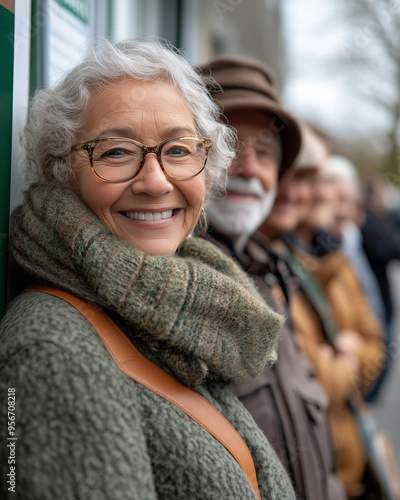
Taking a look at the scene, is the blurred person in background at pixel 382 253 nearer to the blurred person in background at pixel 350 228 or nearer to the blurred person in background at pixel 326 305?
the blurred person in background at pixel 350 228

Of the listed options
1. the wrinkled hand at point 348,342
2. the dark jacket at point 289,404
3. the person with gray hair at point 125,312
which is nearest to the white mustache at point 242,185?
the dark jacket at point 289,404

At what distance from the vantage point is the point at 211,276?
1.22 meters

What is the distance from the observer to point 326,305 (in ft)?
9.97

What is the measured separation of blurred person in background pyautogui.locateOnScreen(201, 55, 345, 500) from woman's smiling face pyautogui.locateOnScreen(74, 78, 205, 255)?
22.2 inches

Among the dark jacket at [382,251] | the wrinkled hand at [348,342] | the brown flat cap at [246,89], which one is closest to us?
the brown flat cap at [246,89]

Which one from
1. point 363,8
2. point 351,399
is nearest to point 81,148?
point 351,399

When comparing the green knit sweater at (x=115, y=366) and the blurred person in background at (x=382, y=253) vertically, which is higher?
the green knit sweater at (x=115, y=366)

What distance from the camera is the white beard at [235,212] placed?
2.09m

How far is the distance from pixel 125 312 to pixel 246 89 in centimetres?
136

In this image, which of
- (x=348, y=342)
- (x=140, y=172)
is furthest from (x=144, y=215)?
(x=348, y=342)

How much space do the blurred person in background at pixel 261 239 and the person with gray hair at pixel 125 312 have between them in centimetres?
47

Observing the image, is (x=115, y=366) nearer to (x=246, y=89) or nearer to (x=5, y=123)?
(x=5, y=123)

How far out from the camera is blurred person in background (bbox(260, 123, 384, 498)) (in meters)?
2.69

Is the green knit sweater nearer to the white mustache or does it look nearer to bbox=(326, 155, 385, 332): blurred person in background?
the white mustache
